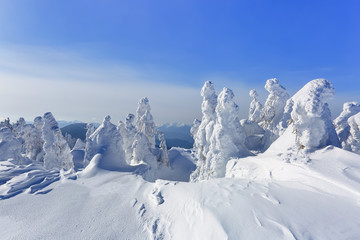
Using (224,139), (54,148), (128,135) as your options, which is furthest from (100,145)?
(224,139)

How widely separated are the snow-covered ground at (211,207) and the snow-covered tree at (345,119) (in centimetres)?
1147

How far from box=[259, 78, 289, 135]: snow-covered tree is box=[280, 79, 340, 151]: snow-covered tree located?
10.9 meters

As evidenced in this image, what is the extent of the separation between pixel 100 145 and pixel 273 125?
2074 centimetres

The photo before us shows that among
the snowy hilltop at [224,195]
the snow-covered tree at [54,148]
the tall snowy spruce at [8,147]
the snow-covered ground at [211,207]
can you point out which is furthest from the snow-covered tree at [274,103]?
the tall snowy spruce at [8,147]

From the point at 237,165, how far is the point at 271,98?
14.2m

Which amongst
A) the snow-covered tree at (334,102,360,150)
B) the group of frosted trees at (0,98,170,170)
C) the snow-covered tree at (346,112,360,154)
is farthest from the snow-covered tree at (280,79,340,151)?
the group of frosted trees at (0,98,170,170)

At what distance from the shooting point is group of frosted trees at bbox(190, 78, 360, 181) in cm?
1277

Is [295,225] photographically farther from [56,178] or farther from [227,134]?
[56,178]

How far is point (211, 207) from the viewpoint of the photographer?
8.03m

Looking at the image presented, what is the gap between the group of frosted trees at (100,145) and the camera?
2061cm

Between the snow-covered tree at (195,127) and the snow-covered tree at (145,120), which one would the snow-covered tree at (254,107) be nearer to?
the snow-covered tree at (195,127)

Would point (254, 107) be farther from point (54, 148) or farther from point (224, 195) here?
point (54, 148)

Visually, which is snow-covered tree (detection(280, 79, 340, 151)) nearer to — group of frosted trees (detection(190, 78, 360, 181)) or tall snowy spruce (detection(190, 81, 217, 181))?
group of frosted trees (detection(190, 78, 360, 181))

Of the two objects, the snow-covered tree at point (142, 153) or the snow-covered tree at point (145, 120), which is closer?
the snow-covered tree at point (142, 153)
